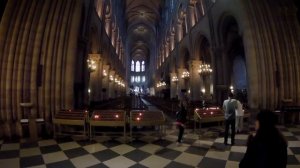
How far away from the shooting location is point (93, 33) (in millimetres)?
17375

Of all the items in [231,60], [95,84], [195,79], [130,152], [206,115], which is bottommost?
[130,152]

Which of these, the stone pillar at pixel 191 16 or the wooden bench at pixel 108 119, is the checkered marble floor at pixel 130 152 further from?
the stone pillar at pixel 191 16

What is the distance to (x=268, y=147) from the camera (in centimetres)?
191

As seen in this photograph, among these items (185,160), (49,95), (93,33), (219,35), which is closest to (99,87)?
(93,33)

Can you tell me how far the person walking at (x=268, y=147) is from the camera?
6.28ft

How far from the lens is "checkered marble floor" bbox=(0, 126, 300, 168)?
4.97m

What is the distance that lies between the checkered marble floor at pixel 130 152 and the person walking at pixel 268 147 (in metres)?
3.04

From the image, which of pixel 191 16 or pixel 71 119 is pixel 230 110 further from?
pixel 191 16

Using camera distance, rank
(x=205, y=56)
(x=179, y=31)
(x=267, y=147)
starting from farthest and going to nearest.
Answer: (x=179, y=31) < (x=205, y=56) < (x=267, y=147)

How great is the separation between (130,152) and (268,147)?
462 cm

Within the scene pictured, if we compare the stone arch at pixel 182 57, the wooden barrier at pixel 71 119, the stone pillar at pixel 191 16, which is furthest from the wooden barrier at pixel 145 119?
the stone arch at pixel 182 57

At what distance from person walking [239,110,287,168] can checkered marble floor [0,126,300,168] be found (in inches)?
120

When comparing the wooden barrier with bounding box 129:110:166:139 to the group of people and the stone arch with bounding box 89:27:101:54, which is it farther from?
the stone arch with bounding box 89:27:101:54

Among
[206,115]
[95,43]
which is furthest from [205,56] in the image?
[206,115]
